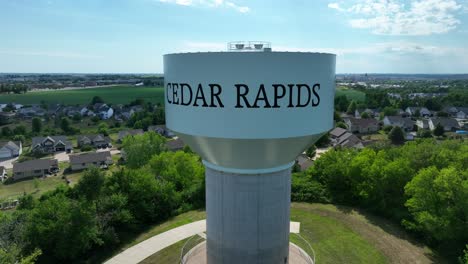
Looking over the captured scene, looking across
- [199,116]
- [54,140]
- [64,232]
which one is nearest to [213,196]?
[199,116]

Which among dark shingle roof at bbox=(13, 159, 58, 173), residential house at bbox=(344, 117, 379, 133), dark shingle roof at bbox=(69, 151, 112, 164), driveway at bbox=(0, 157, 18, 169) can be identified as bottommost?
driveway at bbox=(0, 157, 18, 169)

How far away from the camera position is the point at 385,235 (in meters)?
20.6

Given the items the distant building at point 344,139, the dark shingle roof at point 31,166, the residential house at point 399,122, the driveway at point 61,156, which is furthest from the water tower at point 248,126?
the residential house at point 399,122

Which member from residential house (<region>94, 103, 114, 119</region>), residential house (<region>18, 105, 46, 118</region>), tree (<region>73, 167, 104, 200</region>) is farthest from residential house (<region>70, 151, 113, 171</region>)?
residential house (<region>18, 105, 46, 118</region>)

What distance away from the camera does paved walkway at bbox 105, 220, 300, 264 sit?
1857 centimetres

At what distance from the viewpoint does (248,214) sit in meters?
11.7

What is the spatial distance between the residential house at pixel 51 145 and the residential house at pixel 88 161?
13034 millimetres

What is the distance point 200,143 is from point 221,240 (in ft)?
13.8

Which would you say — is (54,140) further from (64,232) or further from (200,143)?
(200,143)

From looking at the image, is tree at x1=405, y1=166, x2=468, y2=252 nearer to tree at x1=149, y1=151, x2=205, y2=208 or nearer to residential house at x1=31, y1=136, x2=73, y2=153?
tree at x1=149, y1=151, x2=205, y2=208

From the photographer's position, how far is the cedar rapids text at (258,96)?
9.32 meters

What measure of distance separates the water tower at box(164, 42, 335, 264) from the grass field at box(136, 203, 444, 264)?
704 cm

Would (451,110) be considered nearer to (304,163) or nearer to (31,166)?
(304,163)

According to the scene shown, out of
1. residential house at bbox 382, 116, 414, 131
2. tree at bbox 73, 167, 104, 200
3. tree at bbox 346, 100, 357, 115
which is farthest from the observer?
tree at bbox 346, 100, 357, 115
